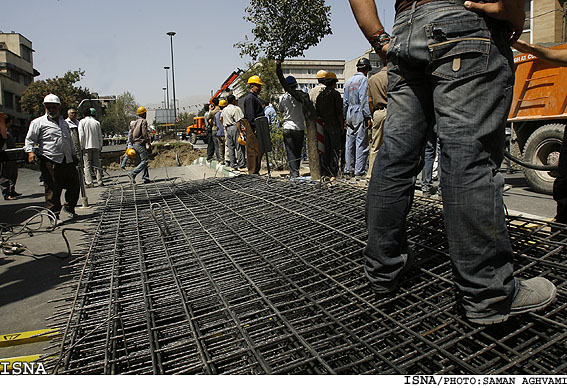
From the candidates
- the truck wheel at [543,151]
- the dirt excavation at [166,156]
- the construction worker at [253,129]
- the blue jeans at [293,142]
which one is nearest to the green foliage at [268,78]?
the dirt excavation at [166,156]

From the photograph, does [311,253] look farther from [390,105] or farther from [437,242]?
[390,105]

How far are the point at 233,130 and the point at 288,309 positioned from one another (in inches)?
349

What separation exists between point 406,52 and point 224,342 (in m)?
1.39

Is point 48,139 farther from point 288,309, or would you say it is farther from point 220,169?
point 288,309

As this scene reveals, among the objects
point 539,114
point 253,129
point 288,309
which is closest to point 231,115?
point 253,129

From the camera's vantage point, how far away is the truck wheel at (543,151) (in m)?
6.56

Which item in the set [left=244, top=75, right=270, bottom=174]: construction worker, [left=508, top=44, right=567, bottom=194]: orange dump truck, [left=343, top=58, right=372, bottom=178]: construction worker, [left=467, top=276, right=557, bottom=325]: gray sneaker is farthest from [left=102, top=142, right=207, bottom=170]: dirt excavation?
[left=467, top=276, right=557, bottom=325]: gray sneaker

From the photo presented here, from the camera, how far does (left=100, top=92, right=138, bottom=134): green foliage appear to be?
269 ft

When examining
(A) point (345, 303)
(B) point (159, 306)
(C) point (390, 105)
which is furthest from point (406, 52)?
(B) point (159, 306)

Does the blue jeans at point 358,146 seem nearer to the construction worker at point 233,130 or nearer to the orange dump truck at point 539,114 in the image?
the orange dump truck at point 539,114

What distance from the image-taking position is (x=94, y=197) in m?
9.20

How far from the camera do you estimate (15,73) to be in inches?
2371

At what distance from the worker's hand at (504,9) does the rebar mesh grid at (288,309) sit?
105 cm

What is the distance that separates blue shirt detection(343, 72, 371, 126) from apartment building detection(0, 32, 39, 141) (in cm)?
4701
